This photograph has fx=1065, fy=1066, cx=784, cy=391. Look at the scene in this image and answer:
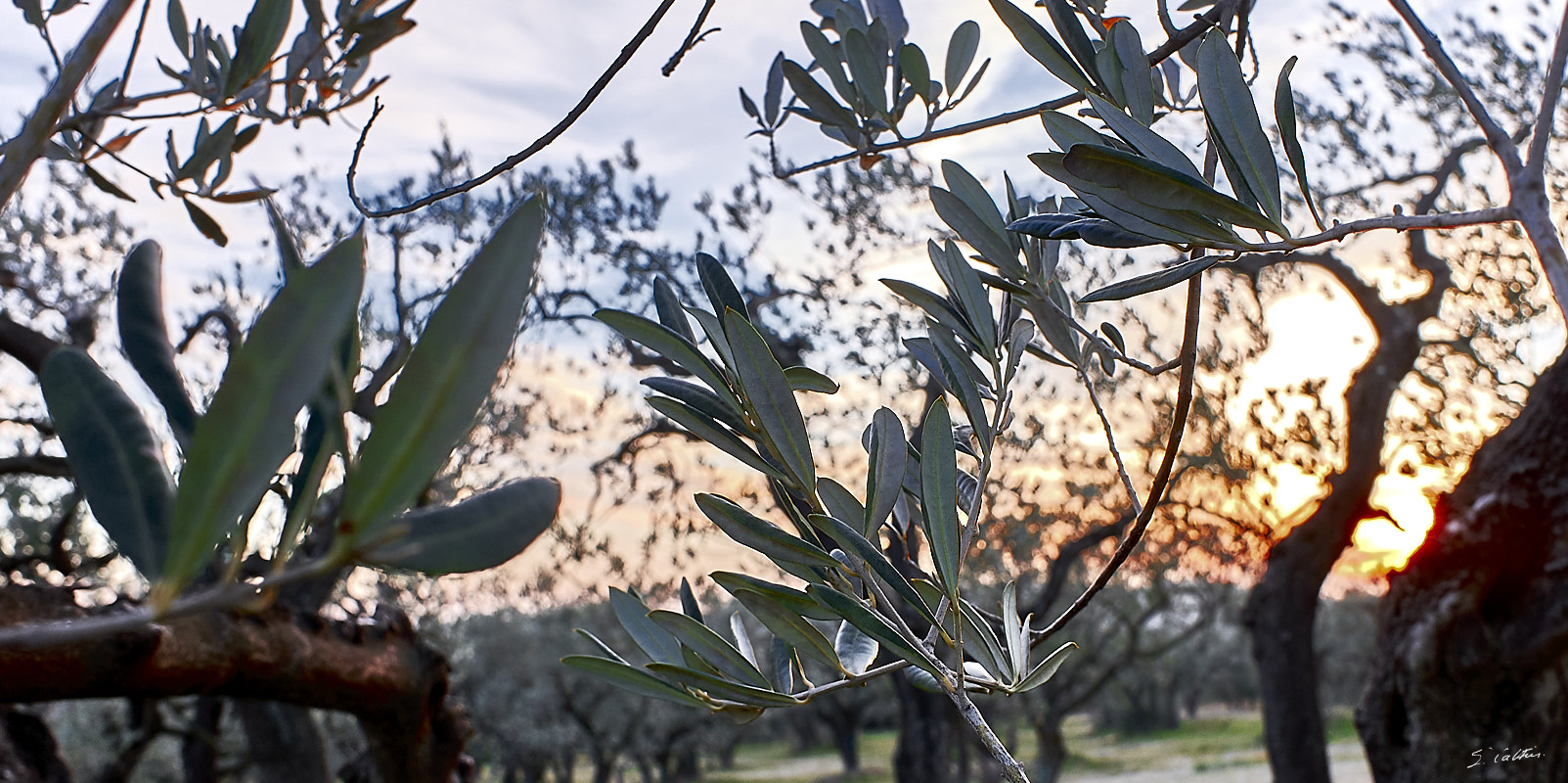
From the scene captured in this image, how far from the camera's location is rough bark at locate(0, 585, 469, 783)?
277 centimetres

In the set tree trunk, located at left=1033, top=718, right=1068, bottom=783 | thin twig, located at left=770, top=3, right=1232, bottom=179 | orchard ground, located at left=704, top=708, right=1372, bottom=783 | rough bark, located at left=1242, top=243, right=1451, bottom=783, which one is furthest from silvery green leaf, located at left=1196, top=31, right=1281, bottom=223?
orchard ground, located at left=704, top=708, right=1372, bottom=783

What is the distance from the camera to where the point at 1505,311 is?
9.44 metres

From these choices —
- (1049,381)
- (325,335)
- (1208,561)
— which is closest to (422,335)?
(325,335)

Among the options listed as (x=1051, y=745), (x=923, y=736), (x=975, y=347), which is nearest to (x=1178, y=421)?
(x=975, y=347)

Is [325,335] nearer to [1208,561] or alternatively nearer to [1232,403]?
[1232,403]

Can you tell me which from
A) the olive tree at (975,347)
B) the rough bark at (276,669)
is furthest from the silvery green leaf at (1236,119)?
the rough bark at (276,669)

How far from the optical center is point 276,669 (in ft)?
11.3

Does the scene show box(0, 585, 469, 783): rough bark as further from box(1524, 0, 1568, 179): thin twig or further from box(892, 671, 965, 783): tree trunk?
box(892, 671, 965, 783): tree trunk
